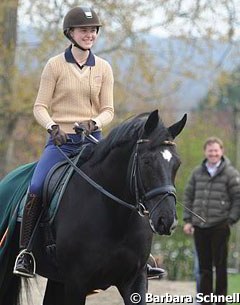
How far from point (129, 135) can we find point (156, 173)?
556 millimetres

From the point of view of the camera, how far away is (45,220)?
7.62 m

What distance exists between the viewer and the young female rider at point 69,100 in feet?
24.9

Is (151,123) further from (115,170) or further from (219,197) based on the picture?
(219,197)

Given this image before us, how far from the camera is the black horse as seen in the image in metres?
6.77

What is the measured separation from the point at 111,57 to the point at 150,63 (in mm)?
985

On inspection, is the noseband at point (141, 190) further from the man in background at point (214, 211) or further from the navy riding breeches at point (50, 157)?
the man in background at point (214, 211)

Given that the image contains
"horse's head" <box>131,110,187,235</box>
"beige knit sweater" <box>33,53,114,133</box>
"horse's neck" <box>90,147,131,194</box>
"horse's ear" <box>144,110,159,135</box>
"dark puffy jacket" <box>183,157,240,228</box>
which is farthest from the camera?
"dark puffy jacket" <box>183,157,240,228</box>

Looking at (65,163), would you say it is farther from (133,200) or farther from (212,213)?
(212,213)

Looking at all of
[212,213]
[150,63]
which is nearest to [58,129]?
[212,213]

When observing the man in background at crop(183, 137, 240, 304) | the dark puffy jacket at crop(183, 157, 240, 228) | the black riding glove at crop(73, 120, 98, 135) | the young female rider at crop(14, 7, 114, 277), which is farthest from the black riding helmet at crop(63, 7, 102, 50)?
the dark puffy jacket at crop(183, 157, 240, 228)

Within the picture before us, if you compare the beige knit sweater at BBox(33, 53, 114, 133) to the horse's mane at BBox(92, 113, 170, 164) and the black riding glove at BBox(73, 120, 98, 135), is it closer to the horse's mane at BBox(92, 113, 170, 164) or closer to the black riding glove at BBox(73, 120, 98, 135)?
the black riding glove at BBox(73, 120, 98, 135)

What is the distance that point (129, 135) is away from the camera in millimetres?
6977

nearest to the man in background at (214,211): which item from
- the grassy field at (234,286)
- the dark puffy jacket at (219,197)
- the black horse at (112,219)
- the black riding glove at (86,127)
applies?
the dark puffy jacket at (219,197)

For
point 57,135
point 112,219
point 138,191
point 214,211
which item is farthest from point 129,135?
point 214,211
